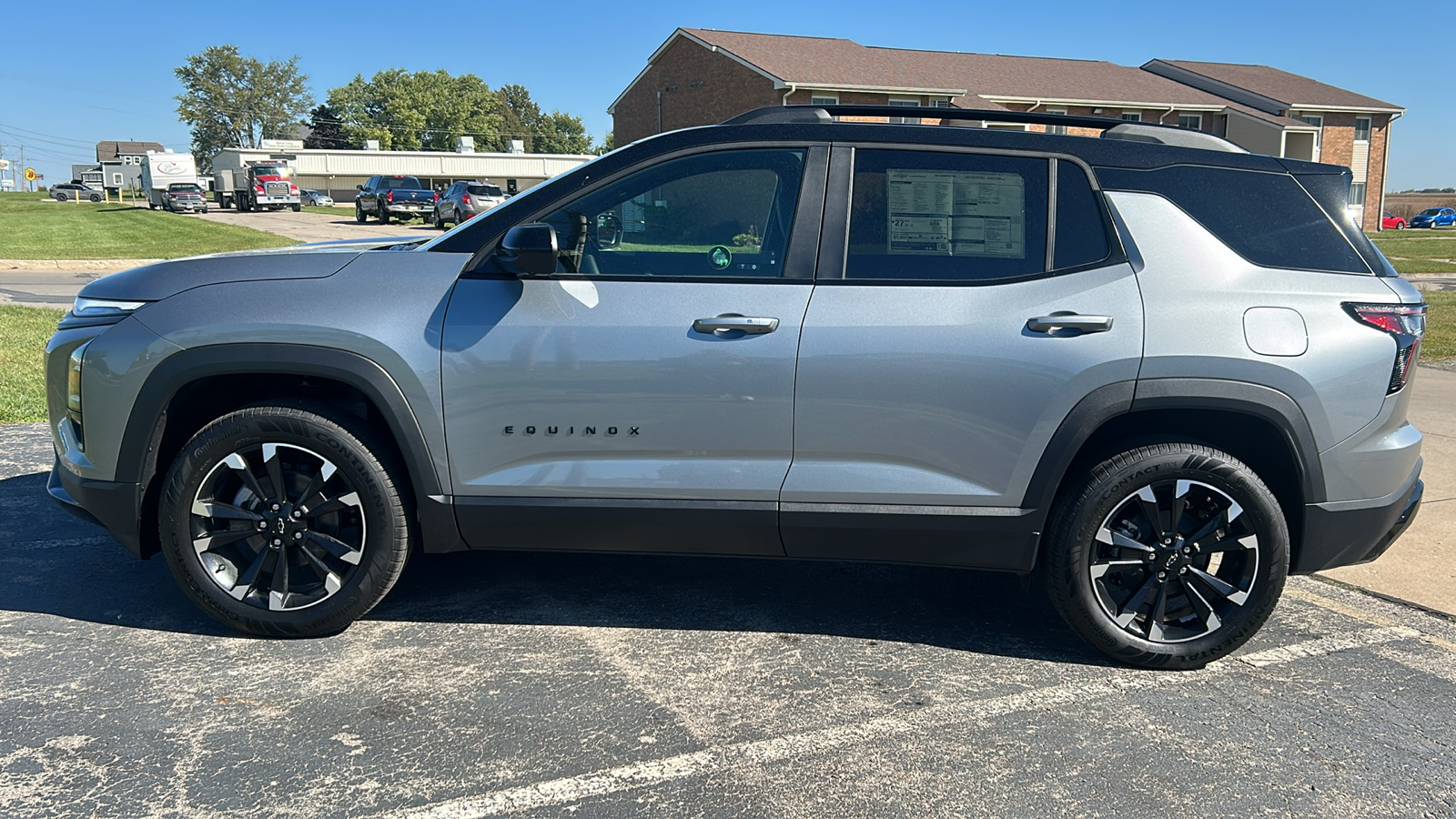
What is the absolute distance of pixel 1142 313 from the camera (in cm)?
354

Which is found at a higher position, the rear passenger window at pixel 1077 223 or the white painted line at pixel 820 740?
the rear passenger window at pixel 1077 223

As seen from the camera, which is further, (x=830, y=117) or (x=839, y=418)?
(x=830, y=117)

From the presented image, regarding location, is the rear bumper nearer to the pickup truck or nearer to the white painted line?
the white painted line

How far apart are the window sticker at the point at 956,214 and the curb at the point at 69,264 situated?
19.8 m

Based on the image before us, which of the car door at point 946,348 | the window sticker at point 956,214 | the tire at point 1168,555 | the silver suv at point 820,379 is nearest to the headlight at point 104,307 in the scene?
the silver suv at point 820,379

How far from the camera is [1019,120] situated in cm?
393

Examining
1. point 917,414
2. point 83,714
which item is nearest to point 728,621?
point 917,414

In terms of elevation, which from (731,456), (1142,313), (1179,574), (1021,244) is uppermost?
(1021,244)

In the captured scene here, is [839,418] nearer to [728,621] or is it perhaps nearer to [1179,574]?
[728,621]

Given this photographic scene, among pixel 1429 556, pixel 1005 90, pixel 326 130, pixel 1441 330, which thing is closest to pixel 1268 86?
pixel 1005 90

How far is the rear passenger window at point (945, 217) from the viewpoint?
3.62 meters

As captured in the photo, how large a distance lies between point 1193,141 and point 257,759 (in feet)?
11.9

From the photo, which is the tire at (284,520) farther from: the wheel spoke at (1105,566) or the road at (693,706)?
the wheel spoke at (1105,566)

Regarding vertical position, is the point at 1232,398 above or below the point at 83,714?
above
